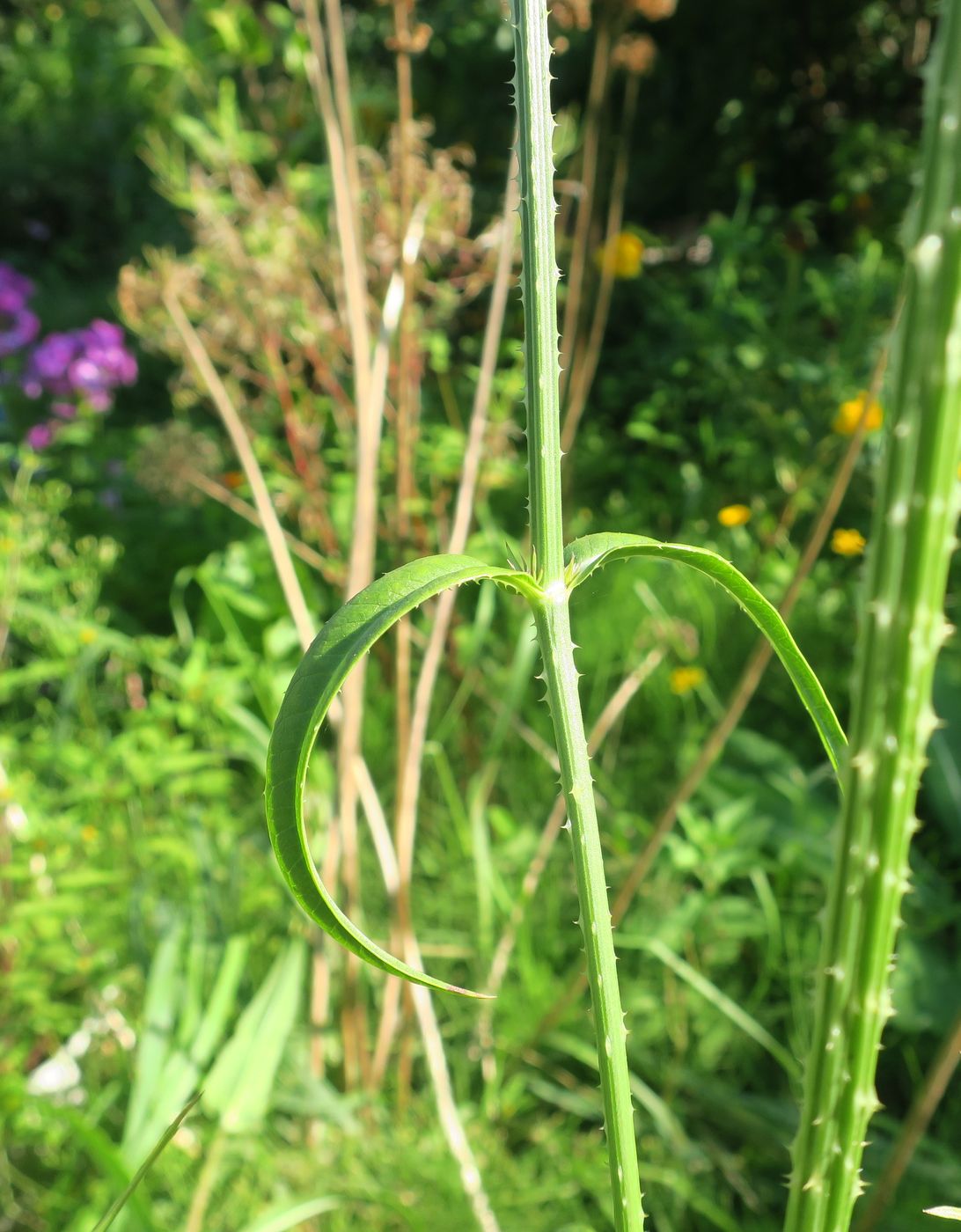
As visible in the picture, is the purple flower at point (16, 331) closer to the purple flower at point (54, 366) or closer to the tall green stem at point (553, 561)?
the purple flower at point (54, 366)

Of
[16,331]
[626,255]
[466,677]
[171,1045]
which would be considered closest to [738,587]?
[171,1045]

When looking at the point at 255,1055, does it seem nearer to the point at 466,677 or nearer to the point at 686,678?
the point at 466,677

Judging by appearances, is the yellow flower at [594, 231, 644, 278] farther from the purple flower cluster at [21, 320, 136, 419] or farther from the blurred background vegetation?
the purple flower cluster at [21, 320, 136, 419]

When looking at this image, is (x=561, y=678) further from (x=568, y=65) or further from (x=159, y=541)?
(x=568, y=65)

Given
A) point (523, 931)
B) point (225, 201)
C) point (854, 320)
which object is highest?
point (225, 201)

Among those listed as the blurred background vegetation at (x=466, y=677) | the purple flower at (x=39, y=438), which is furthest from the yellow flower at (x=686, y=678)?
the purple flower at (x=39, y=438)

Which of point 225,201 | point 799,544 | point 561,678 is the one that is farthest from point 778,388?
point 561,678

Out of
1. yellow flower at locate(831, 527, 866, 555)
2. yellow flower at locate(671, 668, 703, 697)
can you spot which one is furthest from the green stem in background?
yellow flower at locate(831, 527, 866, 555)
